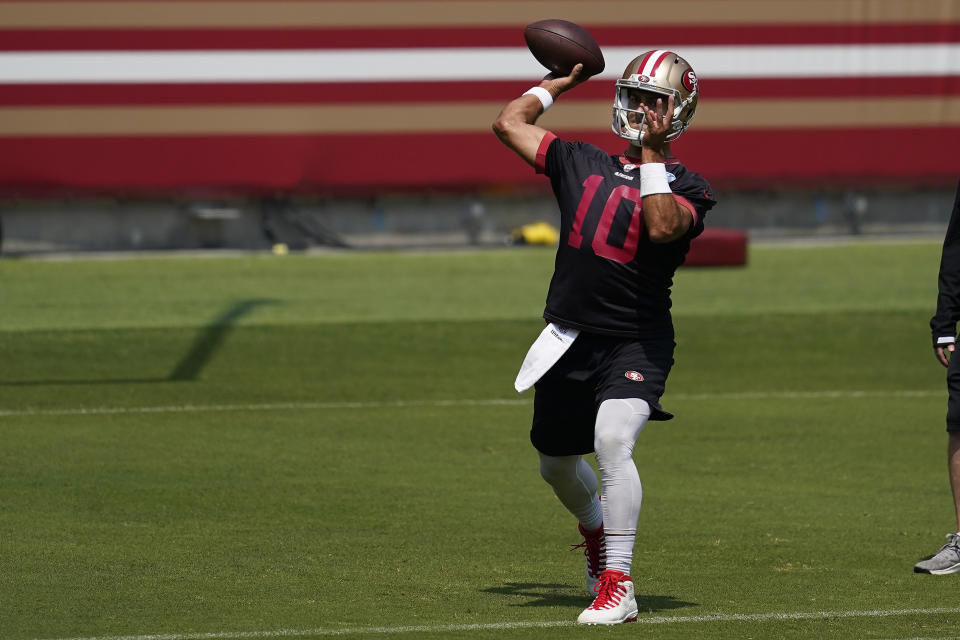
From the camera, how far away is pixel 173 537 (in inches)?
312

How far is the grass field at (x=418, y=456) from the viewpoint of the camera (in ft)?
21.4

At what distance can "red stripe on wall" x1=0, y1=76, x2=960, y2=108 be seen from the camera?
65.6 ft

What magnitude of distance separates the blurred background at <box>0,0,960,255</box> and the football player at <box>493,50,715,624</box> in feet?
46.5

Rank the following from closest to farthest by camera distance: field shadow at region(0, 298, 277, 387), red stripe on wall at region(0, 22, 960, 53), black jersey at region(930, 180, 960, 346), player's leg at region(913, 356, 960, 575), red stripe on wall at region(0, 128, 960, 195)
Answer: player's leg at region(913, 356, 960, 575) < black jersey at region(930, 180, 960, 346) < field shadow at region(0, 298, 277, 387) < red stripe on wall at region(0, 22, 960, 53) < red stripe on wall at region(0, 128, 960, 195)

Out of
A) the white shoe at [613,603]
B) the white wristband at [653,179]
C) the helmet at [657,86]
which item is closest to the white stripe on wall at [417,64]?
the helmet at [657,86]

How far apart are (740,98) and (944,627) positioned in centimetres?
1579

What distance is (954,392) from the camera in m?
7.38

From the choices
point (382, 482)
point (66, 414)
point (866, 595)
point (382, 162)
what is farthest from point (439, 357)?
point (866, 595)

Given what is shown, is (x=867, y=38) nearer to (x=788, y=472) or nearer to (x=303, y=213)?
(x=303, y=213)

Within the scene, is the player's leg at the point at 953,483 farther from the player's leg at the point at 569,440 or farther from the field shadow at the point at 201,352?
the field shadow at the point at 201,352

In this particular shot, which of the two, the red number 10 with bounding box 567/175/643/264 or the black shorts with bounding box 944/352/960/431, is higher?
the red number 10 with bounding box 567/175/643/264

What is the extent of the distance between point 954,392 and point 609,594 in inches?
89.9

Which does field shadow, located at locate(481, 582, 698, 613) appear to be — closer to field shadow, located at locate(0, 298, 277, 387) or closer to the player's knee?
the player's knee

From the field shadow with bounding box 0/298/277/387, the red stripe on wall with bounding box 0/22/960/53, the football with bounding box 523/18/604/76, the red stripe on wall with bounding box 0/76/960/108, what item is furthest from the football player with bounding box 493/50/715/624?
the red stripe on wall with bounding box 0/22/960/53
